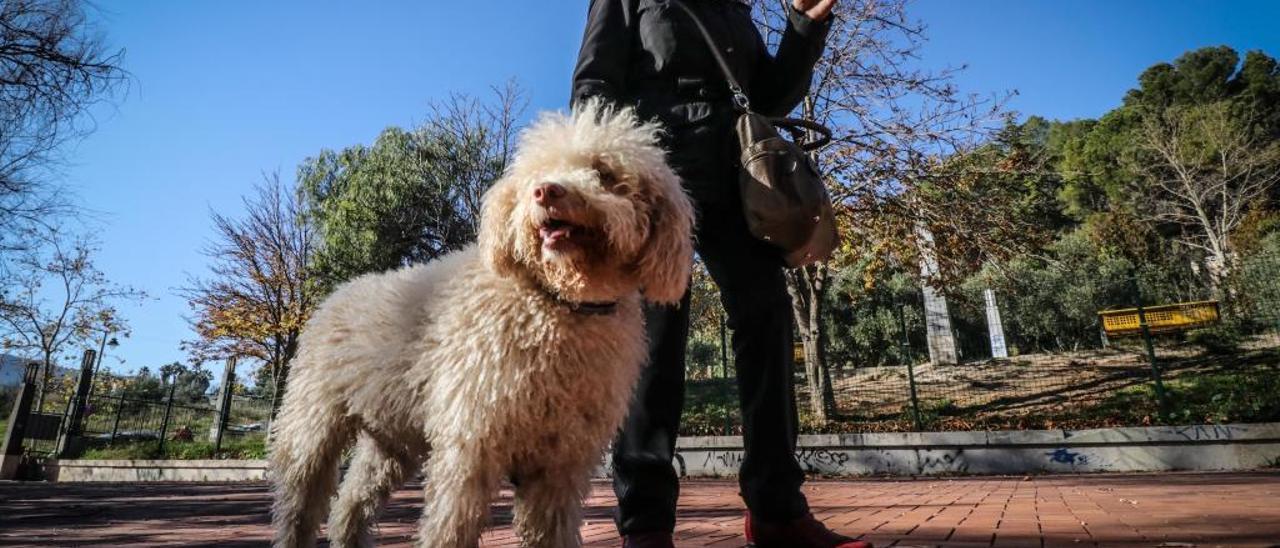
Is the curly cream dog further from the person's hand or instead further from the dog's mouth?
the person's hand

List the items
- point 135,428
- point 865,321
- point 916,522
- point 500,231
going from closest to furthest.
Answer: point 500,231, point 916,522, point 135,428, point 865,321

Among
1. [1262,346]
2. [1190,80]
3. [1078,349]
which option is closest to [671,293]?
[1262,346]

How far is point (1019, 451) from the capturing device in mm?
10094

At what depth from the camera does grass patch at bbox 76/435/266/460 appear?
57.2 feet

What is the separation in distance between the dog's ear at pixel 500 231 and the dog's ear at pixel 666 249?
0.42 m

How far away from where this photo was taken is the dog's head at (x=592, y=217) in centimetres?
184

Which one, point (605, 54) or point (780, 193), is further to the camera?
point (605, 54)

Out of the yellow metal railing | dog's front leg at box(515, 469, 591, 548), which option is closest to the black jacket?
dog's front leg at box(515, 469, 591, 548)

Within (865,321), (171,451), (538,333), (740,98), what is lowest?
(171,451)

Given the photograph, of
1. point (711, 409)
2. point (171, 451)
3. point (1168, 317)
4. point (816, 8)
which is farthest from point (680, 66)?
point (171, 451)

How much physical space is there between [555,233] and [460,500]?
0.84 metres

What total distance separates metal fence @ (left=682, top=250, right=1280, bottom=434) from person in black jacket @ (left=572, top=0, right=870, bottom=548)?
9.82 metres

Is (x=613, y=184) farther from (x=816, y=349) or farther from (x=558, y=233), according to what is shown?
(x=816, y=349)

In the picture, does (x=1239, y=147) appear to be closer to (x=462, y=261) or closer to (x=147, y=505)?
(x=462, y=261)
